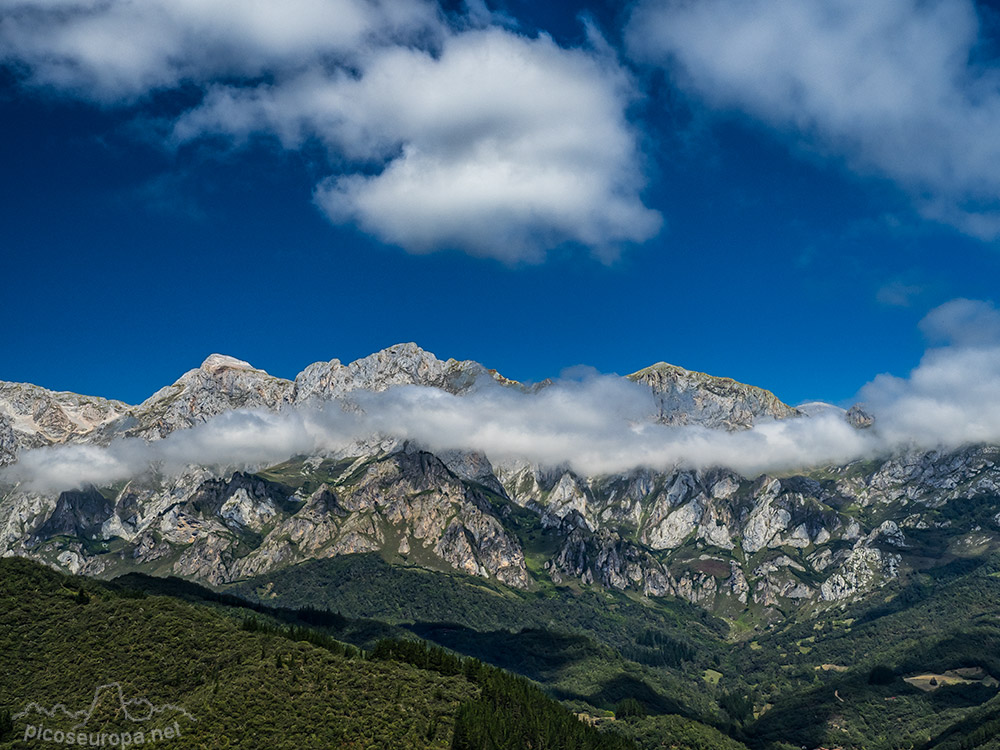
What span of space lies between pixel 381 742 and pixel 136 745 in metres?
55.3

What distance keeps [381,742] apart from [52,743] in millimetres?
74425

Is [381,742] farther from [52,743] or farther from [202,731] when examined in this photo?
[52,743]

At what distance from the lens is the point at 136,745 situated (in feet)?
607

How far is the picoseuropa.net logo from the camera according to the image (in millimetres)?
187375

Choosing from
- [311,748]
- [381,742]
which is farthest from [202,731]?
[381,742]

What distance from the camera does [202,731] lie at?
7451 inches

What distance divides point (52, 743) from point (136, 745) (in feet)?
65.9

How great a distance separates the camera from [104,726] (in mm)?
193500

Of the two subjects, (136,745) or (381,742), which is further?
(381,742)

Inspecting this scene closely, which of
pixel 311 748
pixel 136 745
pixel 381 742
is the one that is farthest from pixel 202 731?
pixel 381 742

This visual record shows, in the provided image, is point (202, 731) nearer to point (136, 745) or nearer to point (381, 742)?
point (136, 745)

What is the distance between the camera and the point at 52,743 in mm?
186875

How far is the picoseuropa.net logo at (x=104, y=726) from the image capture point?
18738 cm

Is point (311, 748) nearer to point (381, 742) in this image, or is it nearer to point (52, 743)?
point (381, 742)
